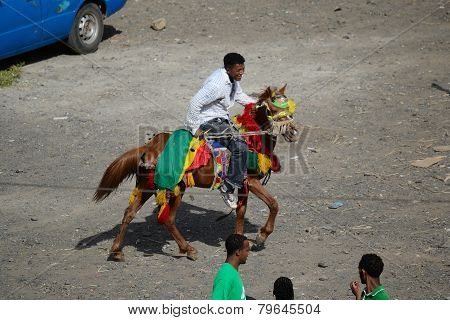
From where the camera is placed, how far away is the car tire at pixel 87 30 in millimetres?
16594

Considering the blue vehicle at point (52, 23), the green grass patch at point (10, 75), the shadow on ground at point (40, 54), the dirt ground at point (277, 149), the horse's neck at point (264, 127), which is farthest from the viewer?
the shadow on ground at point (40, 54)

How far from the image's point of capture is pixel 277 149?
1261 cm

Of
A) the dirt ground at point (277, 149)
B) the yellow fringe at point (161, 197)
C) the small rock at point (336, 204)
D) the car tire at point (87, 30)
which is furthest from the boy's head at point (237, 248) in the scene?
the car tire at point (87, 30)

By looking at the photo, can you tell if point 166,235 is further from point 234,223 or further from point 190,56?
point 190,56

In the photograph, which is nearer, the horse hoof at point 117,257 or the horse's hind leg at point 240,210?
the horse hoof at point 117,257

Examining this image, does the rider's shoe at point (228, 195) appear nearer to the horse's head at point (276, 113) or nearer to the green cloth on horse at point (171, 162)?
the green cloth on horse at point (171, 162)

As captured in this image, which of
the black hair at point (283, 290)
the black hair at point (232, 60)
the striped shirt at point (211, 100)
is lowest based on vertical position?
the black hair at point (283, 290)

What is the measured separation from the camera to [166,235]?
1048cm

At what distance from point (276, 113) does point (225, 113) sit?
0.57 meters

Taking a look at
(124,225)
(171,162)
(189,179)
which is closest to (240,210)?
(189,179)

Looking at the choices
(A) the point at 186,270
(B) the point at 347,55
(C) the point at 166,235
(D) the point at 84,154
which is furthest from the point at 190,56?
(A) the point at 186,270

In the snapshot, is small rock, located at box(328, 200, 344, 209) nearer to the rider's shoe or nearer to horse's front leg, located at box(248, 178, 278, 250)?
horse's front leg, located at box(248, 178, 278, 250)

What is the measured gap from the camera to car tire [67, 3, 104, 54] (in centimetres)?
1659

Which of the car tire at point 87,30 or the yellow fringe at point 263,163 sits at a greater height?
the car tire at point 87,30
